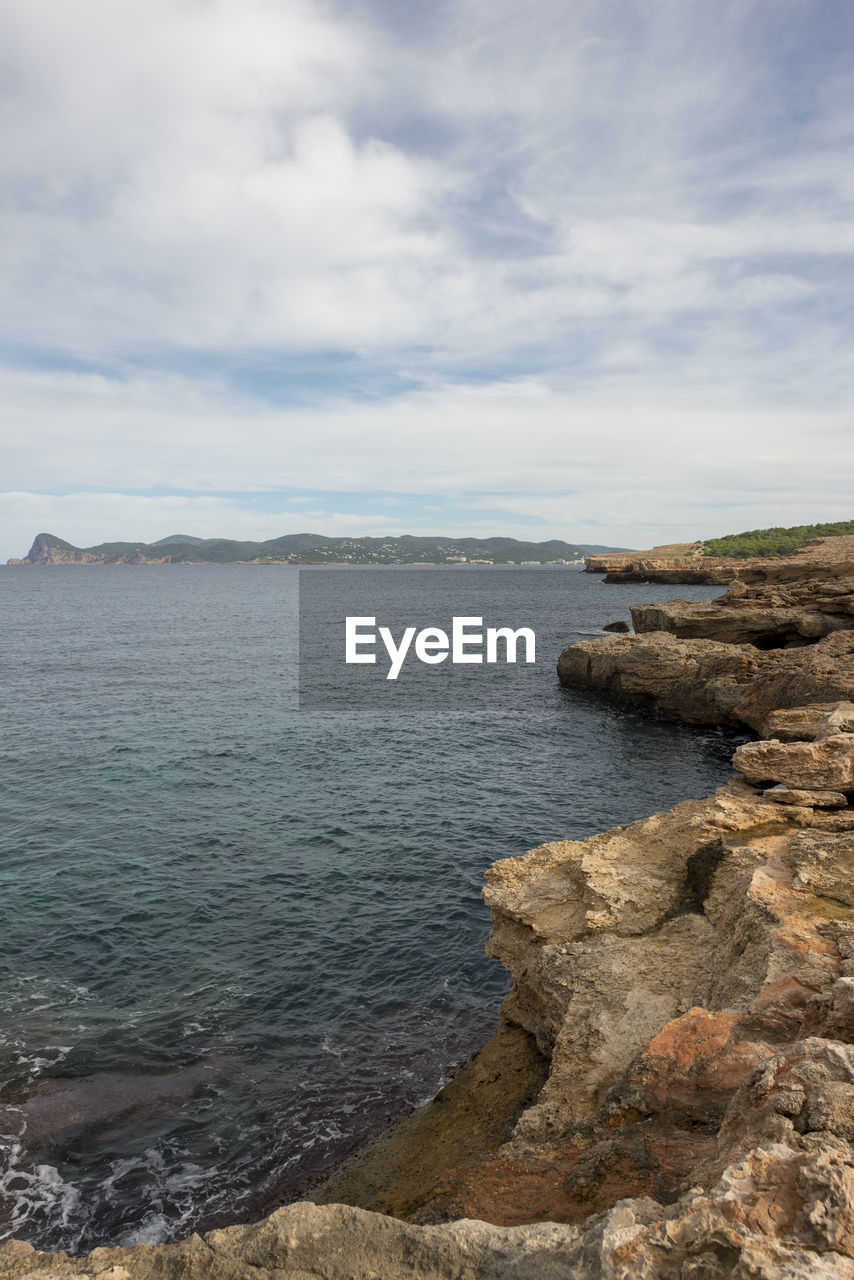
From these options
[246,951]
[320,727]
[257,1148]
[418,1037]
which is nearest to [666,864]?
[418,1037]

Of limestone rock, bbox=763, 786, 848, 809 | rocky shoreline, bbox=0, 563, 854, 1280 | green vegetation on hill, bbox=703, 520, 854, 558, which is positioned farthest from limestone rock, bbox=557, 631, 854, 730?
green vegetation on hill, bbox=703, 520, 854, 558

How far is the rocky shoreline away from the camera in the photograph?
5625 mm

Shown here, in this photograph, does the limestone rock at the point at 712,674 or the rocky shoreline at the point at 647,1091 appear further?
the limestone rock at the point at 712,674

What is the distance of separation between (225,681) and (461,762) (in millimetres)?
28030

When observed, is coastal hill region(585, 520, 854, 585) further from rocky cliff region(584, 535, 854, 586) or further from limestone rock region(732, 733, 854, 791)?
limestone rock region(732, 733, 854, 791)

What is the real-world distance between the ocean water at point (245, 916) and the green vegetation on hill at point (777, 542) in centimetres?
13485

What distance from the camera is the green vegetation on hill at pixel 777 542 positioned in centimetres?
16238

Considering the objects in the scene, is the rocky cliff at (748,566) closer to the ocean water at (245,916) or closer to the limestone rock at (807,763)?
the ocean water at (245,916)

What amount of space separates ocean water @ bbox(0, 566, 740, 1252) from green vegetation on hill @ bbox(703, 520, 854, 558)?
13485 cm

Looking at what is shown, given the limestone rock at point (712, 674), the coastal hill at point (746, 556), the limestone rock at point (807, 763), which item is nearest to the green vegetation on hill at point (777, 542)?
the coastal hill at point (746, 556)

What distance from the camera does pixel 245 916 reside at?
22281 millimetres

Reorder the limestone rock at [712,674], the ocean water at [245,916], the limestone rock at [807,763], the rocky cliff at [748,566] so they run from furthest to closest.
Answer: the rocky cliff at [748,566], the limestone rock at [712,674], the limestone rock at [807,763], the ocean water at [245,916]

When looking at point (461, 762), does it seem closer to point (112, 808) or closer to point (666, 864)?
point (112, 808)

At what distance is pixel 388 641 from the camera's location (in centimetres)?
8275
